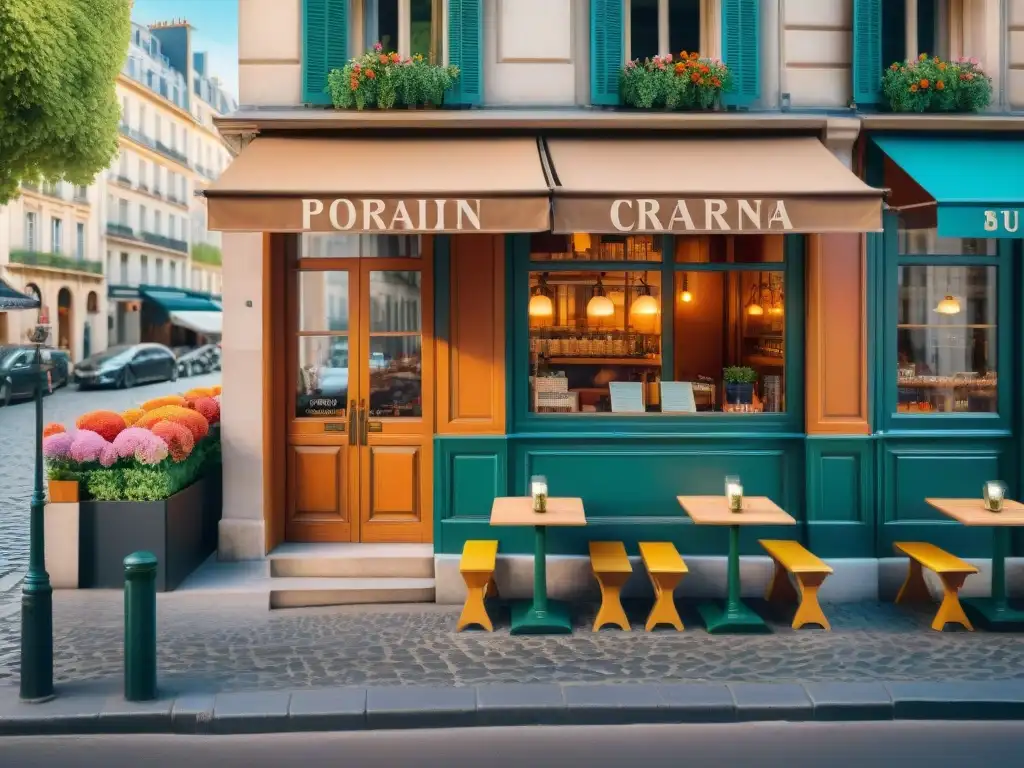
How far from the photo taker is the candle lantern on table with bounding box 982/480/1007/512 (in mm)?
7309

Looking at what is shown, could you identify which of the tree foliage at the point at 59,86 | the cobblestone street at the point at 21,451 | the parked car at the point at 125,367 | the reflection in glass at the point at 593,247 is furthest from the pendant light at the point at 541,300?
the parked car at the point at 125,367

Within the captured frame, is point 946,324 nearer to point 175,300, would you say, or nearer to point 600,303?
point 600,303

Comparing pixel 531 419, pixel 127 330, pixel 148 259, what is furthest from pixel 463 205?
pixel 148 259

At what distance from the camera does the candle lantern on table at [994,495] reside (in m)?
7.31

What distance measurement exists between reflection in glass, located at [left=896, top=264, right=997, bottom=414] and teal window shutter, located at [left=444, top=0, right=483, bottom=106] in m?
3.96

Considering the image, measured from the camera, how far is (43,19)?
9.27 metres

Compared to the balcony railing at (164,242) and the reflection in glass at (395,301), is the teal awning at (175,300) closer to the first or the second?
the balcony railing at (164,242)

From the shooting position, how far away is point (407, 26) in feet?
27.7

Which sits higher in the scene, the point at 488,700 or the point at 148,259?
the point at 148,259

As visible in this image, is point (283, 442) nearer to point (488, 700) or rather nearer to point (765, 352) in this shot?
point (488, 700)

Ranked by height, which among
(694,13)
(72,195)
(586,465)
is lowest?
(586,465)

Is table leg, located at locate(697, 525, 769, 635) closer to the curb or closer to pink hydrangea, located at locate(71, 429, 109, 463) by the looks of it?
the curb

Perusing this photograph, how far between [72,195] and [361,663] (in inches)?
1606

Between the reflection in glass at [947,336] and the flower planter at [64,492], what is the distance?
22.7 feet
